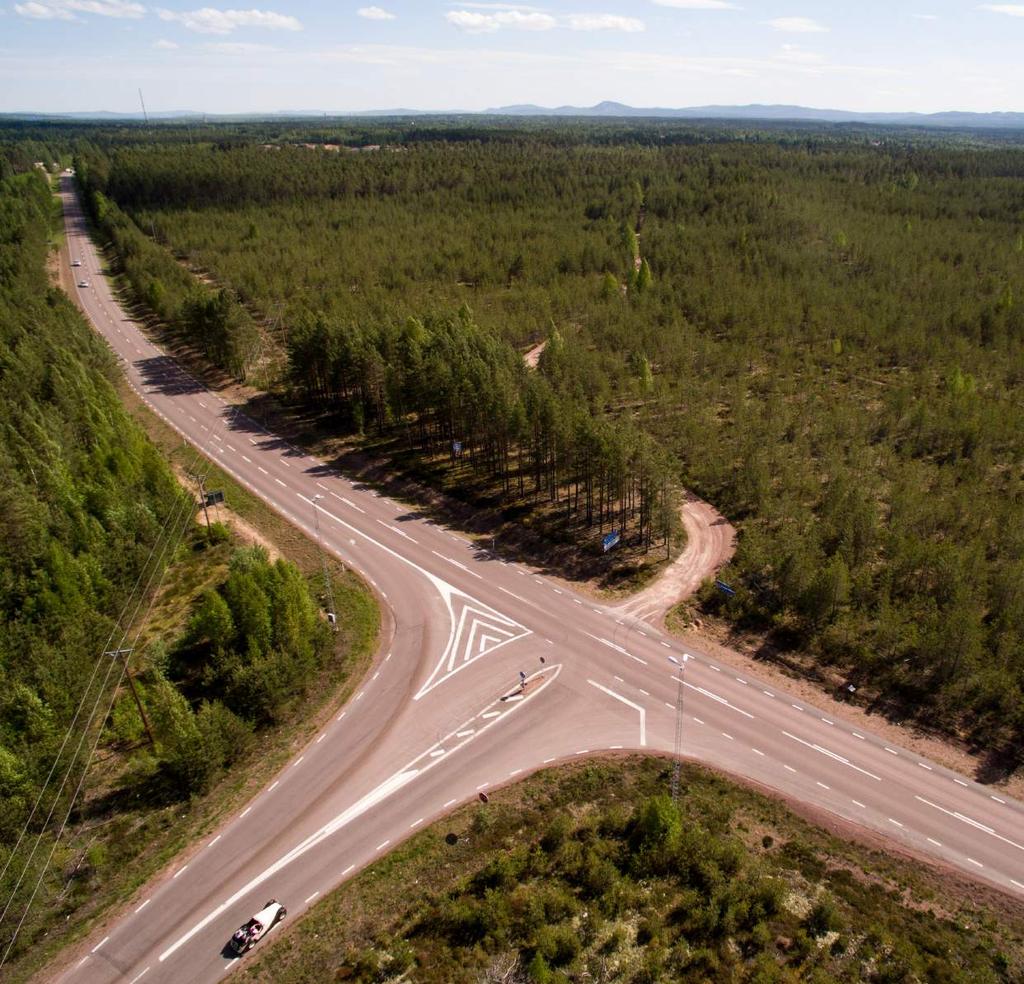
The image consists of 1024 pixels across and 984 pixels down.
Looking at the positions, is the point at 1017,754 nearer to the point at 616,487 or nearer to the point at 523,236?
the point at 616,487

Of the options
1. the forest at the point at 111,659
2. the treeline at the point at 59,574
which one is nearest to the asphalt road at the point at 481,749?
the forest at the point at 111,659

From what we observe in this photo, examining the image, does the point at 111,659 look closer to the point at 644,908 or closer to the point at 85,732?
the point at 85,732

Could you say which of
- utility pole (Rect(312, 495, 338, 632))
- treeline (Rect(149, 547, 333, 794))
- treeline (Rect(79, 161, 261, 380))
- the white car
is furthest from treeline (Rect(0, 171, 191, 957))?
treeline (Rect(79, 161, 261, 380))

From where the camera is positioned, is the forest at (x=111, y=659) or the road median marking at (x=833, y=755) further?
the road median marking at (x=833, y=755)

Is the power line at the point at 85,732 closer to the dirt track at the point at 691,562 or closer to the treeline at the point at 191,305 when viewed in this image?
the dirt track at the point at 691,562

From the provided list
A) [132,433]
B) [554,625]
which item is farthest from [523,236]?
[554,625]

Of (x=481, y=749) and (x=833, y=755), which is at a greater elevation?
(x=481, y=749)

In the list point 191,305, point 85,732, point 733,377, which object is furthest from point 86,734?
point 733,377

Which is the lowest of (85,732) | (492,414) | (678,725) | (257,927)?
(678,725)
